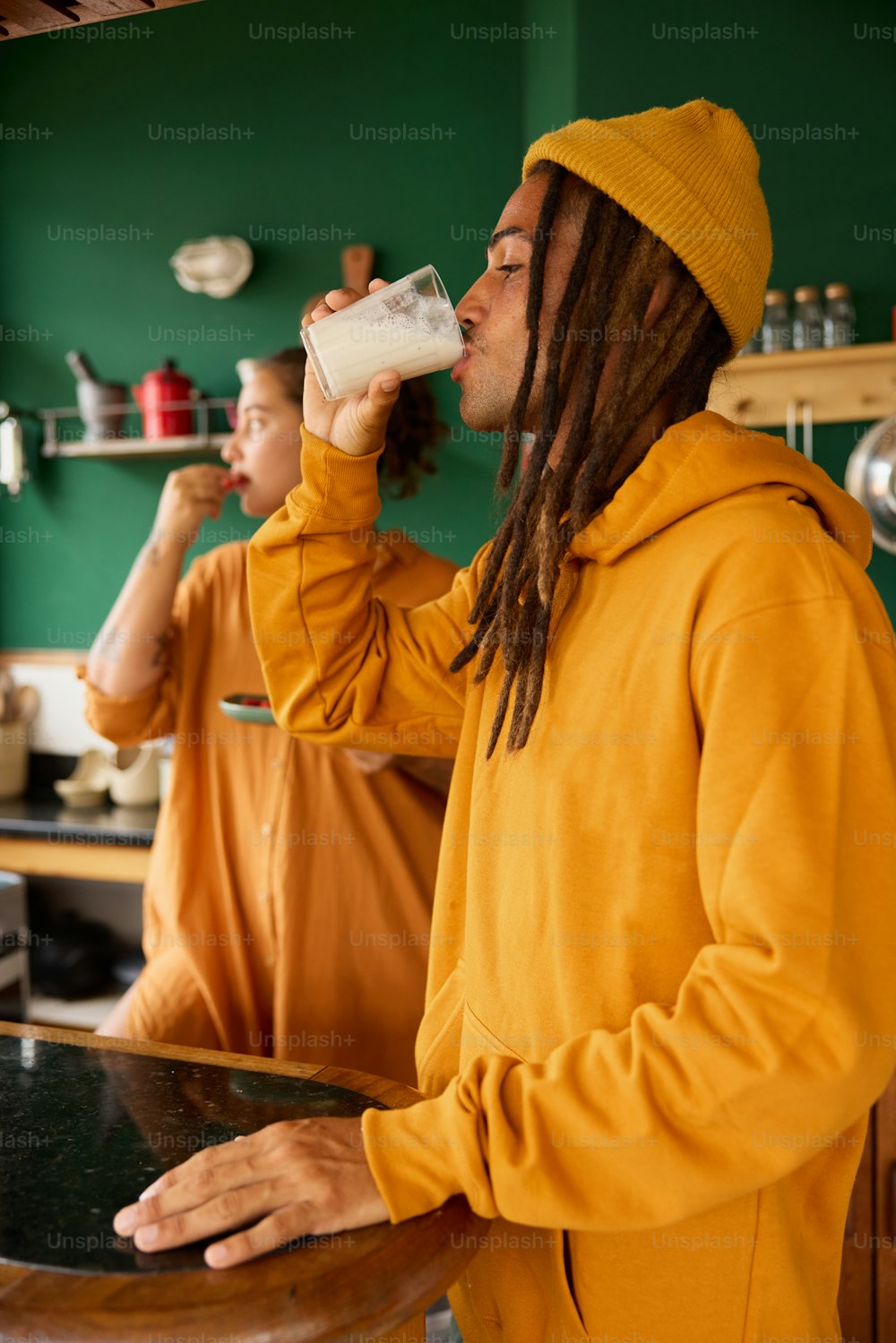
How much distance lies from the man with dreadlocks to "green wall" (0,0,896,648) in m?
1.81

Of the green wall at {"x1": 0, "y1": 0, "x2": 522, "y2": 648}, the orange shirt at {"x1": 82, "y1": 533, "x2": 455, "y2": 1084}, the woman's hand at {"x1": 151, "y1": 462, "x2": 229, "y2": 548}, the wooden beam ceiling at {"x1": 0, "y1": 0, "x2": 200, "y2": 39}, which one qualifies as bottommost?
the orange shirt at {"x1": 82, "y1": 533, "x2": 455, "y2": 1084}

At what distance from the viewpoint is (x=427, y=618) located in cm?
126

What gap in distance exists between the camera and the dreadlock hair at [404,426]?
6.33ft

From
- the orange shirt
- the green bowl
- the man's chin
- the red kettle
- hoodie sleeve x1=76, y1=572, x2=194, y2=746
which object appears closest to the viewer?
the man's chin

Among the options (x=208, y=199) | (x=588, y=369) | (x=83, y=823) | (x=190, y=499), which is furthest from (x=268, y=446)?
(x=208, y=199)

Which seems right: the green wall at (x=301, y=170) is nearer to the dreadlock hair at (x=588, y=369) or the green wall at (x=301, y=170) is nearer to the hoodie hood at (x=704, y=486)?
the dreadlock hair at (x=588, y=369)

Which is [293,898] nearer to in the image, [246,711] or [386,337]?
[246,711]

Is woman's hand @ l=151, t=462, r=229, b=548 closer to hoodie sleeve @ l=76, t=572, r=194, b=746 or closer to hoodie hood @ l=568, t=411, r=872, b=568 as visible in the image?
hoodie sleeve @ l=76, t=572, r=194, b=746

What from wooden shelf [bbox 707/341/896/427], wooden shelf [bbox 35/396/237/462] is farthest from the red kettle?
wooden shelf [bbox 707/341/896/427]

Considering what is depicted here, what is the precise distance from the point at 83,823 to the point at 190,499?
1.42 meters

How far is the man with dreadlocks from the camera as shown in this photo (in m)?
0.71

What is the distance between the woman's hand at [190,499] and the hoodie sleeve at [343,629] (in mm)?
835

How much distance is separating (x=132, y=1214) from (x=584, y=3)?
264 cm

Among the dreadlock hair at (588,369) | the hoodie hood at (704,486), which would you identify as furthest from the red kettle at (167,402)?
the hoodie hood at (704,486)
